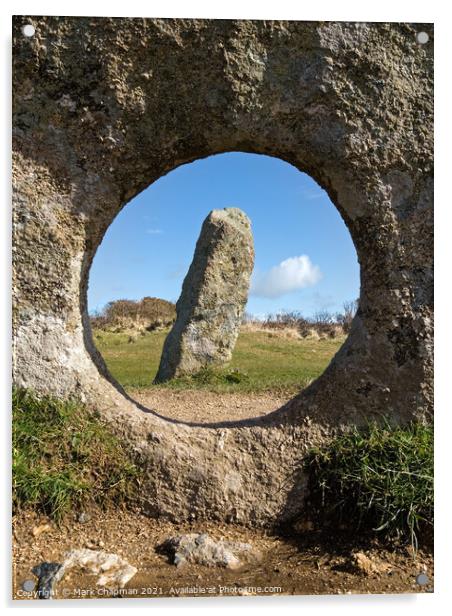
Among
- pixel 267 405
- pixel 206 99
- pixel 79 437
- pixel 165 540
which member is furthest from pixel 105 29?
pixel 267 405

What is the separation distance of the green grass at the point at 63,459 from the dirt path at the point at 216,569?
0.13m

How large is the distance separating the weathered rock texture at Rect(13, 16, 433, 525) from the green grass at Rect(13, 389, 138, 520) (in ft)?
0.38

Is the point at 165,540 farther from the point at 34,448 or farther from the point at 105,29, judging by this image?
the point at 105,29

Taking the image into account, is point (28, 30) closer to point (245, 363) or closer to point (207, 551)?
point (207, 551)

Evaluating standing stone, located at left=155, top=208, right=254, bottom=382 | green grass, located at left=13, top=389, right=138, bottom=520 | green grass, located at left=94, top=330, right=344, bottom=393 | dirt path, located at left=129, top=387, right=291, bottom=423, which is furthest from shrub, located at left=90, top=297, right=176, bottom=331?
green grass, located at left=13, top=389, right=138, bottom=520

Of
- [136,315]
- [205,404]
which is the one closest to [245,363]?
[205,404]

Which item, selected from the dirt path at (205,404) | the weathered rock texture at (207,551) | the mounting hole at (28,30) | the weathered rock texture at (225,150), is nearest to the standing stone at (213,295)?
the dirt path at (205,404)

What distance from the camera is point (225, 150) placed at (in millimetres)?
4074

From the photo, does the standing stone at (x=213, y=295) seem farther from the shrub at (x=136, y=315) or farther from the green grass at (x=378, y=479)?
the shrub at (x=136, y=315)

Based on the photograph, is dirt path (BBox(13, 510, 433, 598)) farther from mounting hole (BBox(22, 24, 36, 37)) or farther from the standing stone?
the standing stone

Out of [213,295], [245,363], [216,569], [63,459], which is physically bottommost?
[216,569]

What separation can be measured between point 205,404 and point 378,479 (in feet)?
15.7

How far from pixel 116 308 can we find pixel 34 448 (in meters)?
21.4
